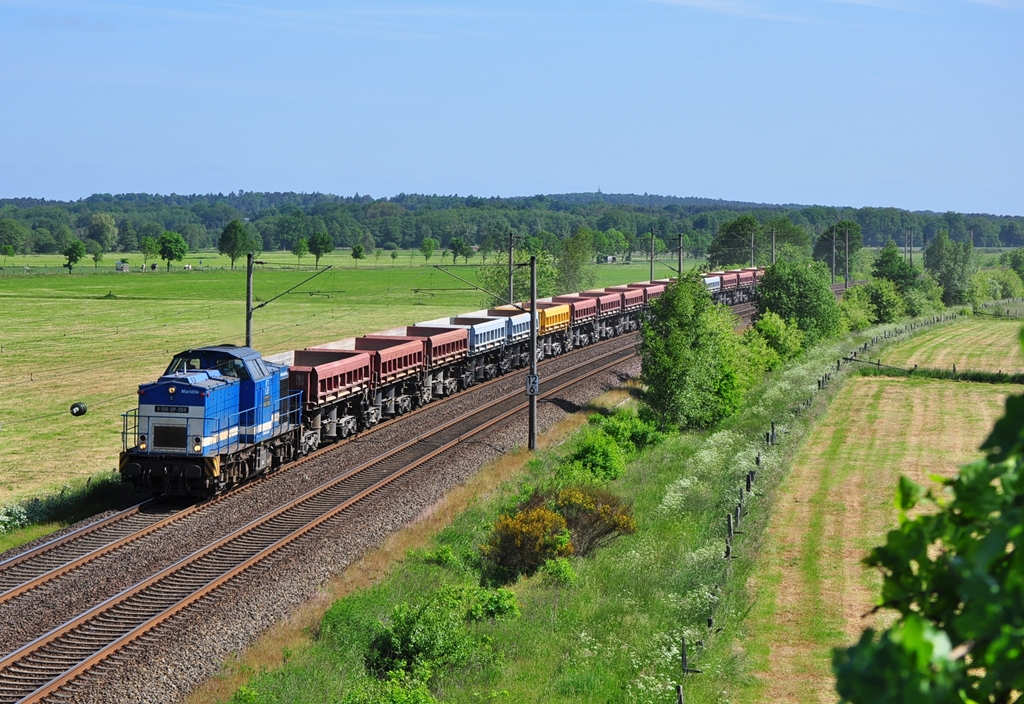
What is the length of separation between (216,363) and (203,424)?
7.97 feet

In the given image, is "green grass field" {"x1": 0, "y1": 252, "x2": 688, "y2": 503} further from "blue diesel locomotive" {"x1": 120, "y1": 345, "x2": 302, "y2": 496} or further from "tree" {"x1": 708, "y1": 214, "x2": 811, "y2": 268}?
"tree" {"x1": 708, "y1": 214, "x2": 811, "y2": 268}

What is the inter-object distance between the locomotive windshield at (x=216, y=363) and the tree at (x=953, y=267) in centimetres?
10232

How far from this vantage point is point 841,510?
104 feet

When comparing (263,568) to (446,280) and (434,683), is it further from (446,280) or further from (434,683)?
(446,280)

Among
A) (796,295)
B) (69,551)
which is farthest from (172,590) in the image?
(796,295)

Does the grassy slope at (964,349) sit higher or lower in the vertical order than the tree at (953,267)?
lower

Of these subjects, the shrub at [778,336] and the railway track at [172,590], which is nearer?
the railway track at [172,590]

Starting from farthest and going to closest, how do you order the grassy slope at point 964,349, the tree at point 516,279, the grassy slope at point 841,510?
the tree at point 516,279 → the grassy slope at point 964,349 → the grassy slope at point 841,510

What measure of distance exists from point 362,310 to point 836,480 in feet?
257

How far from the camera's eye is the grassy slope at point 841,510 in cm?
1936

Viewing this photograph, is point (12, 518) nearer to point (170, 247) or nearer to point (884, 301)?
point (884, 301)

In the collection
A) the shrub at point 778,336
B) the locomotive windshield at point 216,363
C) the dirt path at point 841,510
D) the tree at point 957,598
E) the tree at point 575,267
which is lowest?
the dirt path at point 841,510

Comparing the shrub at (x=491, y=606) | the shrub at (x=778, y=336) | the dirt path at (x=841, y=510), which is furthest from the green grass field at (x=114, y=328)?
the dirt path at (x=841, y=510)

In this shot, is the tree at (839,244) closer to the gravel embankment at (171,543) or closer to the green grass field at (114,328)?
the green grass field at (114,328)
